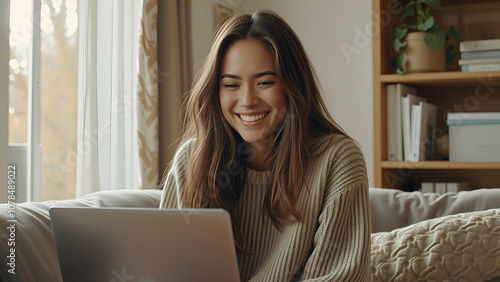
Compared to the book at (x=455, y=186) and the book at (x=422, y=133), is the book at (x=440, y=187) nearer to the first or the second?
the book at (x=455, y=186)

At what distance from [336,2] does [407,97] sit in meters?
0.76

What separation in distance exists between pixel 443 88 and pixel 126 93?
5.02 feet

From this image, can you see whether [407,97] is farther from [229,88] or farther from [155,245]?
[155,245]

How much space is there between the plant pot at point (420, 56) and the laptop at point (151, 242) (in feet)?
6.22

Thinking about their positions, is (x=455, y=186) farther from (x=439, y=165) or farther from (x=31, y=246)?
(x=31, y=246)

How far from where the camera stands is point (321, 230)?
4.04ft

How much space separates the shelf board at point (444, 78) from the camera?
251 centimetres

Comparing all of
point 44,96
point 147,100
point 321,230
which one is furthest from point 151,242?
point 147,100

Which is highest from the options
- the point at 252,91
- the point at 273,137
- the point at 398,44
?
the point at 398,44

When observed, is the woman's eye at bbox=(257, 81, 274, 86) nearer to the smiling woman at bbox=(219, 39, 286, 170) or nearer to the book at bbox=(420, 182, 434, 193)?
the smiling woman at bbox=(219, 39, 286, 170)

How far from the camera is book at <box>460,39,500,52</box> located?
2.53m

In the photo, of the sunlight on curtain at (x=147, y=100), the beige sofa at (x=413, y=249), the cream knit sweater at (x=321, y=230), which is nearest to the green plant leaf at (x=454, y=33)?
the sunlight on curtain at (x=147, y=100)

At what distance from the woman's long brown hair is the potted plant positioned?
1.33 metres

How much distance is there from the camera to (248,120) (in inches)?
52.2
